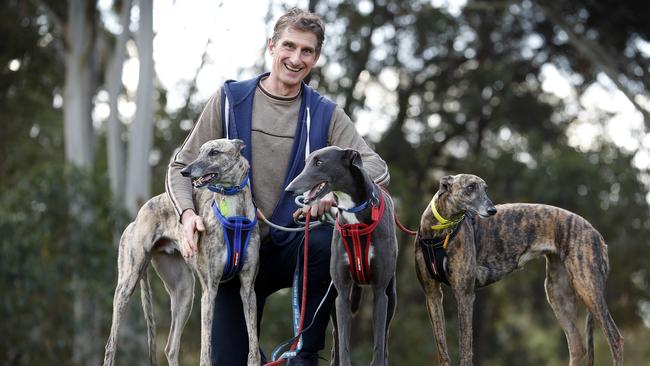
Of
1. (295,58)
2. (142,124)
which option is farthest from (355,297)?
(142,124)

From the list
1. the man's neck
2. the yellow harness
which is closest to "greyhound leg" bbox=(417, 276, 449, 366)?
the yellow harness

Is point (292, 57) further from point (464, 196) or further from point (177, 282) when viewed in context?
point (177, 282)

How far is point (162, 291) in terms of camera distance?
17250 mm

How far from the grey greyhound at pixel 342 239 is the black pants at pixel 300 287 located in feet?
0.71

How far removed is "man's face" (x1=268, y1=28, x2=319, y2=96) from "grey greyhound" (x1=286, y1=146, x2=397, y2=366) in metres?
0.67

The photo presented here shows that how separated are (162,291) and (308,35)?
12.6m

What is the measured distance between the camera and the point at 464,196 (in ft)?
18.1

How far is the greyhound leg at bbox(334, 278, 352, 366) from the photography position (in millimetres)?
4977

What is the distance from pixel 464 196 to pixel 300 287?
44.2 inches

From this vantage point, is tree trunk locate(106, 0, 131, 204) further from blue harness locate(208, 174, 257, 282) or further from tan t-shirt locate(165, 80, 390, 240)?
blue harness locate(208, 174, 257, 282)

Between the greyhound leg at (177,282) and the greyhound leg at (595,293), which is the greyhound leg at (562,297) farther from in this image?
the greyhound leg at (177,282)

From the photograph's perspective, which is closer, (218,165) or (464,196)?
(218,165)

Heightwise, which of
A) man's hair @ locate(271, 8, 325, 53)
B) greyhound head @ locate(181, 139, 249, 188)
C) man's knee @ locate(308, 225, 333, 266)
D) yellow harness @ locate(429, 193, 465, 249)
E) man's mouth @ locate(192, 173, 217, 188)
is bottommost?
man's knee @ locate(308, 225, 333, 266)

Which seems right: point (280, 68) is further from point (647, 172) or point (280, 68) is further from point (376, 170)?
point (647, 172)
